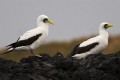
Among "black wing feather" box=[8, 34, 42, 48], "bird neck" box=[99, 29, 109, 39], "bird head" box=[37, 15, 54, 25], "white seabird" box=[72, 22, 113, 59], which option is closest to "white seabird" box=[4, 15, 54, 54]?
"black wing feather" box=[8, 34, 42, 48]

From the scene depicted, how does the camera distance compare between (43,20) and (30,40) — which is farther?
(43,20)

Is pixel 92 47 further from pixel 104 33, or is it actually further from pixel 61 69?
pixel 61 69

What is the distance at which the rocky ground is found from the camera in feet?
84.4

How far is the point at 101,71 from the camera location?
2652 cm

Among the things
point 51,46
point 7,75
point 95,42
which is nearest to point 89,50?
point 95,42

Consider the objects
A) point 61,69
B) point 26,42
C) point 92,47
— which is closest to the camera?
point 61,69

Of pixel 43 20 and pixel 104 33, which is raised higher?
pixel 43 20

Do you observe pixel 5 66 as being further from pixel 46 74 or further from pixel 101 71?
pixel 101 71

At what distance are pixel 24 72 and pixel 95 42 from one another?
4.76 m

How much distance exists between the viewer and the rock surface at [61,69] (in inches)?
1013

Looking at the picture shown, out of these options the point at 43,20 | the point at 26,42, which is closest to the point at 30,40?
the point at 26,42

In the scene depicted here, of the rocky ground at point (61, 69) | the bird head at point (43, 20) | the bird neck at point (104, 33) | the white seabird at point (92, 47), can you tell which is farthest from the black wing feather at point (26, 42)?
the bird neck at point (104, 33)

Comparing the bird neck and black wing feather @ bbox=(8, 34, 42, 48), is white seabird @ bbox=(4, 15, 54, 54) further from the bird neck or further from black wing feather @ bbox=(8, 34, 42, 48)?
the bird neck

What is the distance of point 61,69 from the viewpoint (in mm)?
26594
